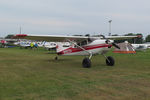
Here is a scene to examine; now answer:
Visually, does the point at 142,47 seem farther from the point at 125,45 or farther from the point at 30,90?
the point at 30,90

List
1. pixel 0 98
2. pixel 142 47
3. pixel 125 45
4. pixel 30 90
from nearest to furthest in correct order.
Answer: pixel 0 98, pixel 30 90, pixel 125 45, pixel 142 47

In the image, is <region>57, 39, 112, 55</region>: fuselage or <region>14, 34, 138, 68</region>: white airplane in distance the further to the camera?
<region>57, 39, 112, 55</region>: fuselage

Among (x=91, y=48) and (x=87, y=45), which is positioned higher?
(x=87, y=45)

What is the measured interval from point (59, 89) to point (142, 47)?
29529mm

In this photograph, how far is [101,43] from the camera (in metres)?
10.5

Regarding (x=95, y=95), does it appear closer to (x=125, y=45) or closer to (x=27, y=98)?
(x=27, y=98)

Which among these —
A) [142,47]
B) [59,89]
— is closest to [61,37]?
[59,89]

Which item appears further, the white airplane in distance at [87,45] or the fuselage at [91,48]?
the fuselage at [91,48]

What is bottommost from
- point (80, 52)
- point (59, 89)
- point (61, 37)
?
point (59, 89)

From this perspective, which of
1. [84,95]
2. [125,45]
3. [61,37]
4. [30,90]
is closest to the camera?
[84,95]

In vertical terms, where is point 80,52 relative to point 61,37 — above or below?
below

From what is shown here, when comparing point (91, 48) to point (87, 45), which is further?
point (87, 45)

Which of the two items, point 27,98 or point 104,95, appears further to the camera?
point 104,95

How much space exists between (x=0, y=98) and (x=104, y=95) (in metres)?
2.72
